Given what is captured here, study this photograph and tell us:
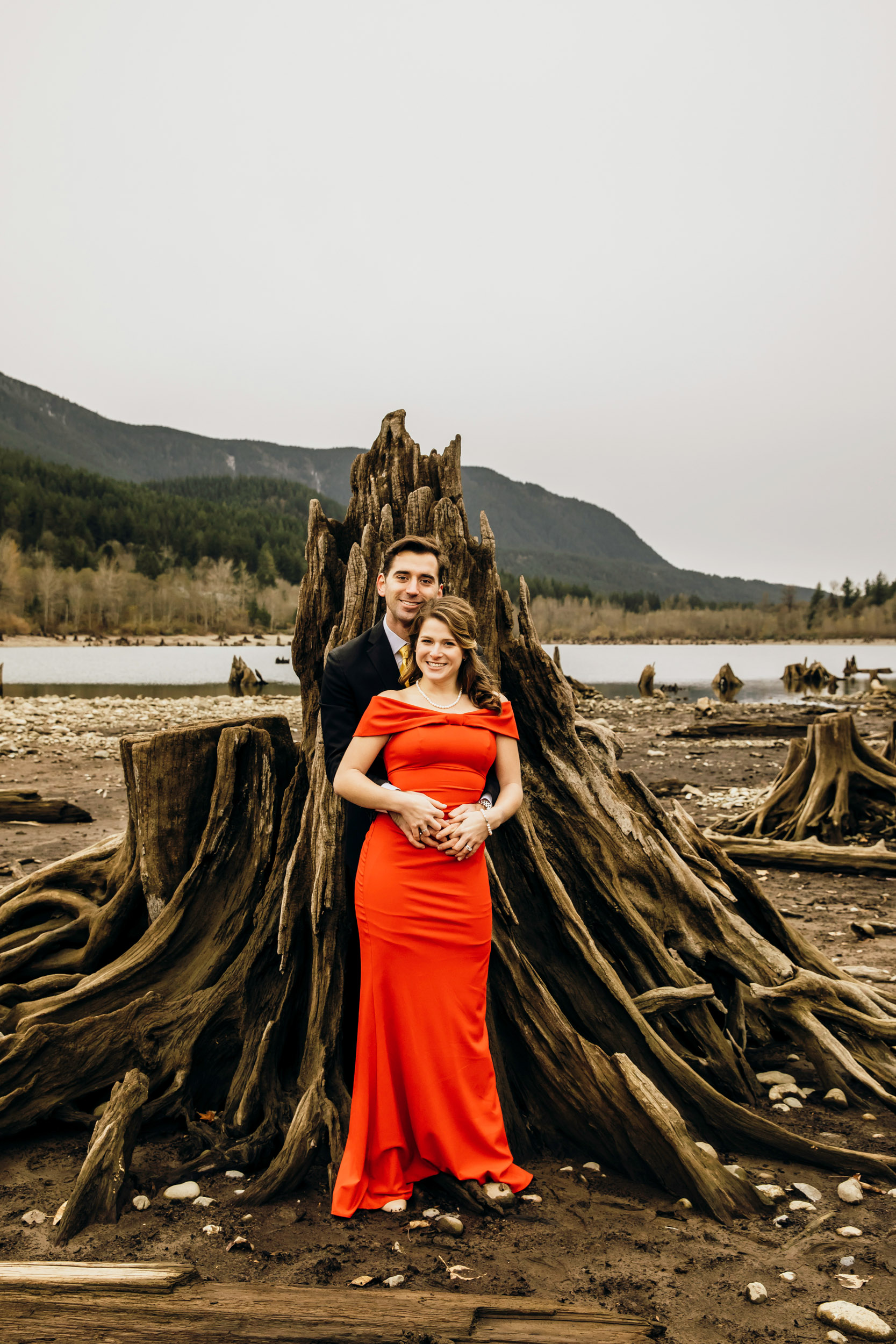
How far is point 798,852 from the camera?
390 inches

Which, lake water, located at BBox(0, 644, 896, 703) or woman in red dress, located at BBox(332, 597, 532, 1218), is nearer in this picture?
woman in red dress, located at BBox(332, 597, 532, 1218)

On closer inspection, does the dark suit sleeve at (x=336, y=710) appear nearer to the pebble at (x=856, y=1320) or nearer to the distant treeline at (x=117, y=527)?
the pebble at (x=856, y=1320)

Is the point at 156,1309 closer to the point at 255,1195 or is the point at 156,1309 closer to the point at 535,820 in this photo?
the point at 255,1195

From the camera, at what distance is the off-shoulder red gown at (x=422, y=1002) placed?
3578 millimetres

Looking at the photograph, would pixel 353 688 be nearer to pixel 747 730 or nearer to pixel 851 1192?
pixel 851 1192

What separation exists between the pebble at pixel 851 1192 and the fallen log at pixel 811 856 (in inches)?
243

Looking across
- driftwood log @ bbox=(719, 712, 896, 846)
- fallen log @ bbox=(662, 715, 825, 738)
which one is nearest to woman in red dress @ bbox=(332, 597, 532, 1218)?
driftwood log @ bbox=(719, 712, 896, 846)

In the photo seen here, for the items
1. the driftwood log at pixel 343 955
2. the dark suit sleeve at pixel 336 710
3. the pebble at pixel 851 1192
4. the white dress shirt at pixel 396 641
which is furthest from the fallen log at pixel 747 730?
the dark suit sleeve at pixel 336 710

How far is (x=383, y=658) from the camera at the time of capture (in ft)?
13.6

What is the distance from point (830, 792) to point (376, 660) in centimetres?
929

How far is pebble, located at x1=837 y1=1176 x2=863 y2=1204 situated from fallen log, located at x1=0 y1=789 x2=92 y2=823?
11161mm

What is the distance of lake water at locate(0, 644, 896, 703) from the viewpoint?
1859 inches

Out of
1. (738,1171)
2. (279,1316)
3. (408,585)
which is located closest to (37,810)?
(408,585)

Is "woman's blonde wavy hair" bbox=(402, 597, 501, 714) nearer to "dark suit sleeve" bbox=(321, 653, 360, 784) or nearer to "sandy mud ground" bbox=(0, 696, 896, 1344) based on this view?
"dark suit sleeve" bbox=(321, 653, 360, 784)
